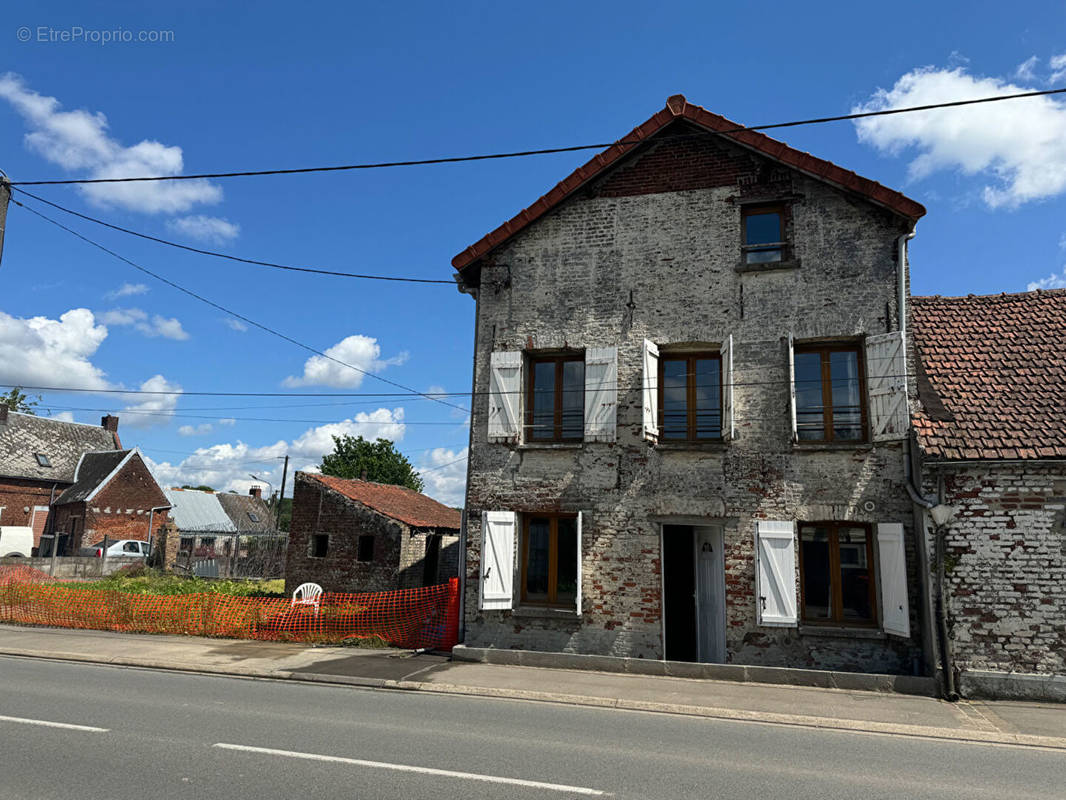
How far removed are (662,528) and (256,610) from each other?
881 centimetres

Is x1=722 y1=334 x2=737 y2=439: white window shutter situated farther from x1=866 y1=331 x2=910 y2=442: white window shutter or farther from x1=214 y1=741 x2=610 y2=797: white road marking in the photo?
x1=214 y1=741 x2=610 y2=797: white road marking

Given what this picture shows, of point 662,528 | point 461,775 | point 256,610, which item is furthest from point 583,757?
point 256,610

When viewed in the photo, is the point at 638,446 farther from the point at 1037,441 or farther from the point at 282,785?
the point at 282,785

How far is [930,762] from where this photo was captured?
22.4 ft

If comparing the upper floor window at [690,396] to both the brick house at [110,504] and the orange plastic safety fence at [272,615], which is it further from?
the brick house at [110,504]

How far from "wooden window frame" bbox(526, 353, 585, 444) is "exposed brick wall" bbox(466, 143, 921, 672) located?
1.09 ft

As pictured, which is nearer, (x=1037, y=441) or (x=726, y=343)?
(x=1037, y=441)

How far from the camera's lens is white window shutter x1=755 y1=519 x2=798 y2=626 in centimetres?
1102

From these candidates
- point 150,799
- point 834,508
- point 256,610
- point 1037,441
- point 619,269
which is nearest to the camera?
point 150,799

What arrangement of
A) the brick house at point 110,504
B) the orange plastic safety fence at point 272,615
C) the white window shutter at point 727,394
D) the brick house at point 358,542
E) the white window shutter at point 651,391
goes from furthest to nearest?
the brick house at point 110,504, the brick house at point 358,542, the orange plastic safety fence at point 272,615, the white window shutter at point 651,391, the white window shutter at point 727,394

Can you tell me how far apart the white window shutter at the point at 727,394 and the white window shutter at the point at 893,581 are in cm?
266

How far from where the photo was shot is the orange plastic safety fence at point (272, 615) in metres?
14.1

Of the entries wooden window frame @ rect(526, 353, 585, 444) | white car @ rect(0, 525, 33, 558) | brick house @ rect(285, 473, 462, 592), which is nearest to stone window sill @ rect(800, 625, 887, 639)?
wooden window frame @ rect(526, 353, 585, 444)

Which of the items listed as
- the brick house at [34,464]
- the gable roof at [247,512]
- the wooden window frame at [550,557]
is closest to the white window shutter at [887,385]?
the wooden window frame at [550,557]
